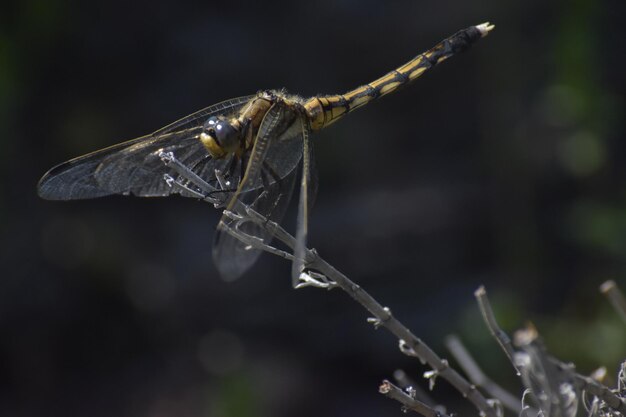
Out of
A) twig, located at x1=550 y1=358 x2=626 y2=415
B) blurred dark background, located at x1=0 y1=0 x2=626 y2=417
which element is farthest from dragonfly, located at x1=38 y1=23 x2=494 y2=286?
blurred dark background, located at x1=0 y1=0 x2=626 y2=417

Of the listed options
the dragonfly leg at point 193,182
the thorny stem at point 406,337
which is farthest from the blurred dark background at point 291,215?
the thorny stem at point 406,337

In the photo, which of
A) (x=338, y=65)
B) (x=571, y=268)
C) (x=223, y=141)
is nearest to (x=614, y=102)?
(x=571, y=268)

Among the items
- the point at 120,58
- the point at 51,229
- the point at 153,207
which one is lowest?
Answer: the point at 51,229

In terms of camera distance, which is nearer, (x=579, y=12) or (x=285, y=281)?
(x=579, y=12)

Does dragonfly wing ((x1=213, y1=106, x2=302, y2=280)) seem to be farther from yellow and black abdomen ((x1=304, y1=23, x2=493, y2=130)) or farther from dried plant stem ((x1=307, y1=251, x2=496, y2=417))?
dried plant stem ((x1=307, y1=251, x2=496, y2=417))

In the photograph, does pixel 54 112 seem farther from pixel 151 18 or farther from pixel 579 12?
pixel 579 12

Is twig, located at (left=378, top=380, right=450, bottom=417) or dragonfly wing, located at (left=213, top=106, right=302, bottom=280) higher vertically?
dragonfly wing, located at (left=213, top=106, right=302, bottom=280)
